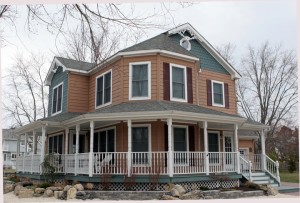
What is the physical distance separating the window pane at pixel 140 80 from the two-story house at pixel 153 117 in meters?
0.04

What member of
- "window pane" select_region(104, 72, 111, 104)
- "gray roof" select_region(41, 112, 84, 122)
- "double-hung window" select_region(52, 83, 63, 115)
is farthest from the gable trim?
"double-hung window" select_region(52, 83, 63, 115)

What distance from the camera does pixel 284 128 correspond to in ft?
135

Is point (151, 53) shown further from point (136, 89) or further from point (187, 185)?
point (187, 185)

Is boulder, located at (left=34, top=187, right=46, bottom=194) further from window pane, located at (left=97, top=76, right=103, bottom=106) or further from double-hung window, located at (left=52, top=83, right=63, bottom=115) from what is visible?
double-hung window, located at (left=52, top=83, right=63, bottom=115)

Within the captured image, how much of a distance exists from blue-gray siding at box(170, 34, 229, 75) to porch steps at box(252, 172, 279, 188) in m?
5.78

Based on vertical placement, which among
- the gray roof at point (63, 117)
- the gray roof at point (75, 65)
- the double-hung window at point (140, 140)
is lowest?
the double-hung window at point (140, 140)

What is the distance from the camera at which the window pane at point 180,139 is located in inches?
570

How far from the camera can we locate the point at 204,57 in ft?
59.1

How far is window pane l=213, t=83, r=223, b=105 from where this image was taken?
1789 centimetres

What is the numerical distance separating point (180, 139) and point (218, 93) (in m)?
4.66

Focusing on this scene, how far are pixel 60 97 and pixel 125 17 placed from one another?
532 inches

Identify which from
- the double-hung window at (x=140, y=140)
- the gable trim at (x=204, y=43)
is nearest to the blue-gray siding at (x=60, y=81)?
the double-hung window at (x=140, y=140)

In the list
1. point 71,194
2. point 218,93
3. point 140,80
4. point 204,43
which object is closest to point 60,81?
point 140,80

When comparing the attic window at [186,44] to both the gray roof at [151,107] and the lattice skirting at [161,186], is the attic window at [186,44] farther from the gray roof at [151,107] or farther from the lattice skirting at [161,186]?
the lattice skirting at [161,186]
